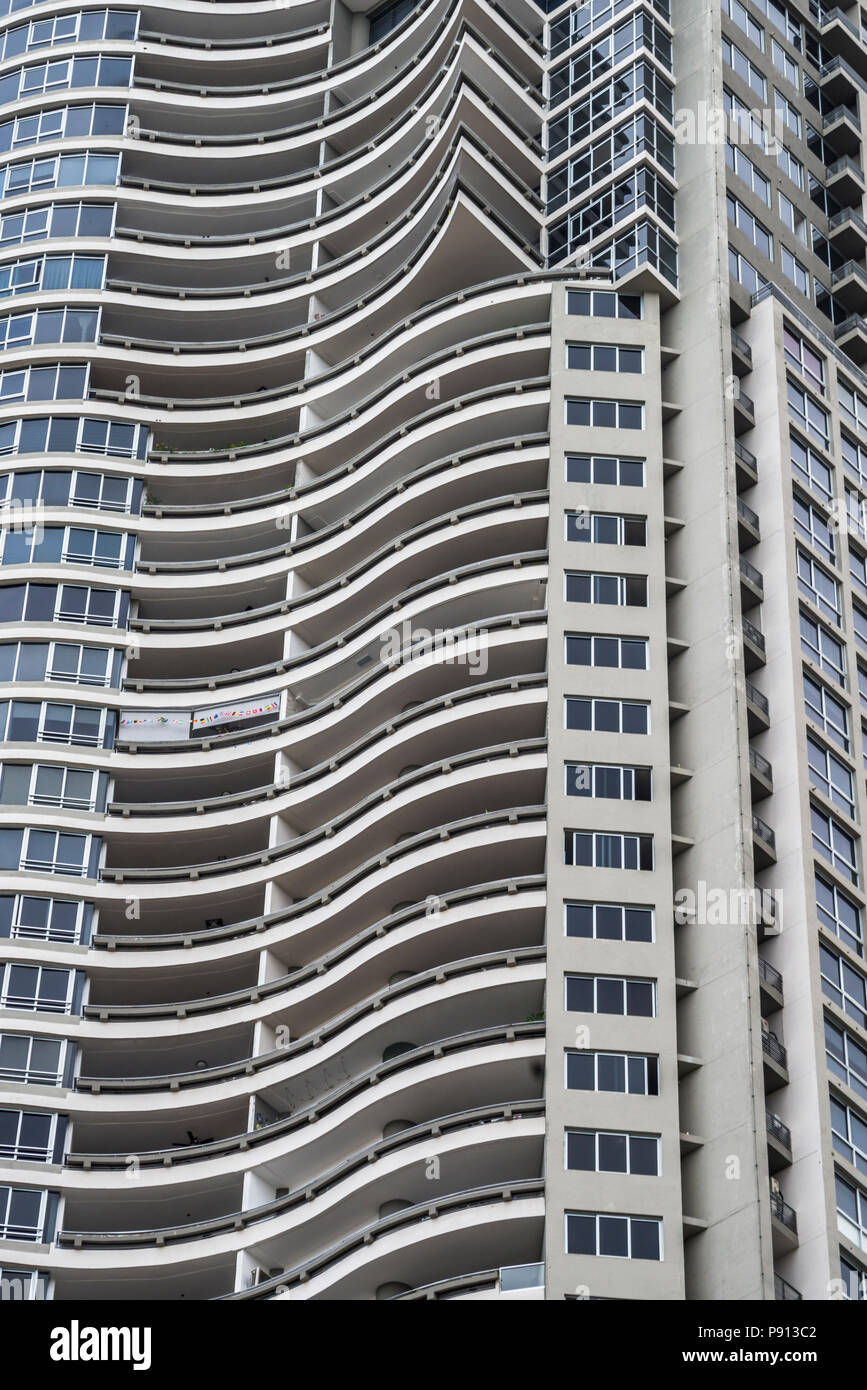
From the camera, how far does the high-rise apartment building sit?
68188mm

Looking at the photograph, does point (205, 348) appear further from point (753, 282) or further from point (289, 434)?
point (753, 282)

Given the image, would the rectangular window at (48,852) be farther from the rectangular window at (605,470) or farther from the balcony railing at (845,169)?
the balcony railing at (845,169)

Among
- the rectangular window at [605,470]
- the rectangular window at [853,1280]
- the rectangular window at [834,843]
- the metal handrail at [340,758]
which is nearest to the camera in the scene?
the rectangular window at [853,1280]

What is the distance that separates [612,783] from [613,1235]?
51.2 feet

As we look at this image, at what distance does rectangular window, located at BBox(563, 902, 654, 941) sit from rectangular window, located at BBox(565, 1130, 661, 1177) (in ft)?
21.8

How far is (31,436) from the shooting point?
91.9 meters

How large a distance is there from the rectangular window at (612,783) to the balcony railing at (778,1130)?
1118 centimetres

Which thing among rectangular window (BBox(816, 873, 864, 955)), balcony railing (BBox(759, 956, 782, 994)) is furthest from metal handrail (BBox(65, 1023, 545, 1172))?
rectangular window (BBox(816, 873, 864, 955))

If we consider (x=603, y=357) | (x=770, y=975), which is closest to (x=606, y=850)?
(x=770, y=975)

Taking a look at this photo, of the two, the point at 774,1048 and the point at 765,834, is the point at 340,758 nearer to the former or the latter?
the point at 765,834

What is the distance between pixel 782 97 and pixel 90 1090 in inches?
2021

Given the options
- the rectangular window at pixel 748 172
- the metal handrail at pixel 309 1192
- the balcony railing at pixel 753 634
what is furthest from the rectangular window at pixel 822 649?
the rectangular window at pixel 748 172

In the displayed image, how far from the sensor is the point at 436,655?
78375 mm

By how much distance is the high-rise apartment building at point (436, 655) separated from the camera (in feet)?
224
